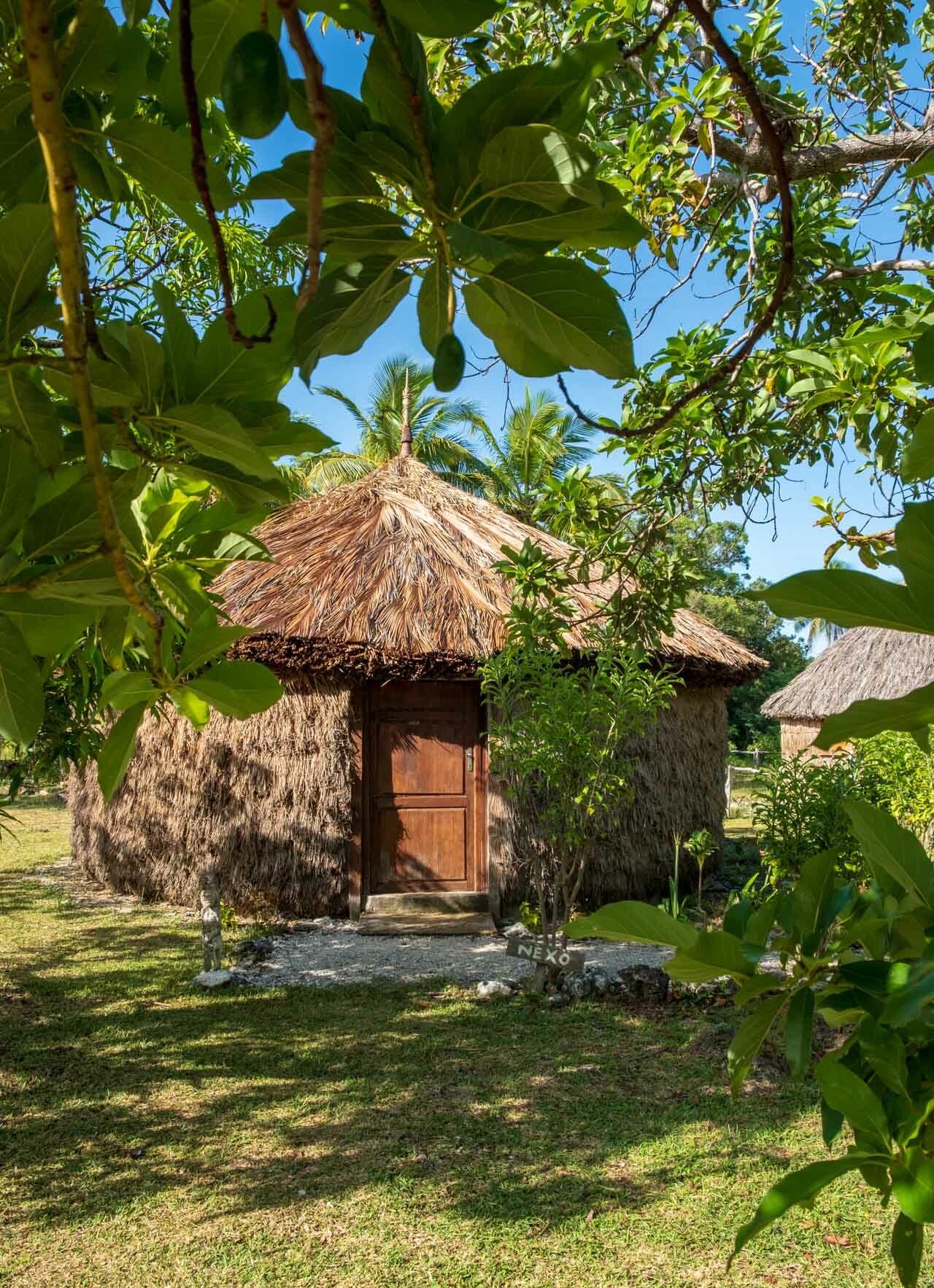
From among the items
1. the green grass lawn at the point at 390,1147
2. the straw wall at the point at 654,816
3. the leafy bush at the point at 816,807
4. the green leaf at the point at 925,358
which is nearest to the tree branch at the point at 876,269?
the green leaf at the point at 925,358

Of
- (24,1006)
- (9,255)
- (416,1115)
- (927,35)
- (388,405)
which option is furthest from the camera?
(388,405)

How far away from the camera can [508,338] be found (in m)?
0.67

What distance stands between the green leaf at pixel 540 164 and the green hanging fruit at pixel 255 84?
12 centimetres

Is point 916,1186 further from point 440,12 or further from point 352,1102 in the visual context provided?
point 352,1102

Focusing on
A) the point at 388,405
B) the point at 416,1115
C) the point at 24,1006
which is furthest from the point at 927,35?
the point at 388,405

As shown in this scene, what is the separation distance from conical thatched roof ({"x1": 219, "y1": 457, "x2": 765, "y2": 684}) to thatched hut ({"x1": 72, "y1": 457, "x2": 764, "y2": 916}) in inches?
0.8

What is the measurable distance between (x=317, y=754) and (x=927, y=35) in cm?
622

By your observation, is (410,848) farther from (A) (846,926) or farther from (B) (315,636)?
(A) (846,926)

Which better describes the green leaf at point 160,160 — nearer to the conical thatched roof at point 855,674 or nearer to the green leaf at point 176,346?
the green leaf at point 176,346

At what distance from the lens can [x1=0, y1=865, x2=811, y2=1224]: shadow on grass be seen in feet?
12.1

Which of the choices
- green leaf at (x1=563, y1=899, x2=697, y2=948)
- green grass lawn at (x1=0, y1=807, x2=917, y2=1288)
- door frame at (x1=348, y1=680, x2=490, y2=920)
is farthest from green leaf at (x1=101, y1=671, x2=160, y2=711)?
door frame at (x1=348, y1=680, x2=490, y2=920)

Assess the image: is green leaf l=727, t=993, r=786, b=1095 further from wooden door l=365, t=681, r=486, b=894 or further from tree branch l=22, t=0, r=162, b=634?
wooden door l=365, t=681, r=486, b=894

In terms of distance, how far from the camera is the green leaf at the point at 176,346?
1.94 ft

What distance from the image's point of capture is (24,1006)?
5.88 meters
